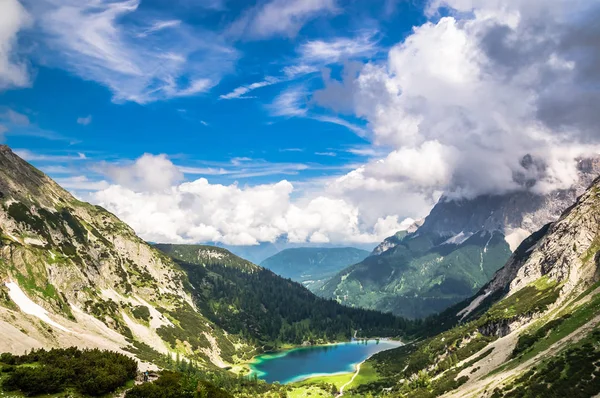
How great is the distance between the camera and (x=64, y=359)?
43.5 metres

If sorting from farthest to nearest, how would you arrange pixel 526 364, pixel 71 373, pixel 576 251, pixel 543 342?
pixel 576 251 < pixel 543 342 < pixel 526 364 < pixel 71 373

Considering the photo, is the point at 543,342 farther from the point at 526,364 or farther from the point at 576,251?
the point at 576,251

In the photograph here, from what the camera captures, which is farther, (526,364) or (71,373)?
(526,364)

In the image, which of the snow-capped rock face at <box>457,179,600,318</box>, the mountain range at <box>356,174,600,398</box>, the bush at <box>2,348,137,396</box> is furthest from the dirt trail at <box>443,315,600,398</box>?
the snow-capped rock face at <box>457,179,600,318</box>

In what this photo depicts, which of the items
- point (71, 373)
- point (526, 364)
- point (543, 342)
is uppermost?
point (71, 373)

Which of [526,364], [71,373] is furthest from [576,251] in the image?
[71,373]

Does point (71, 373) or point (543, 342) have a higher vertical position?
point (71, 373)

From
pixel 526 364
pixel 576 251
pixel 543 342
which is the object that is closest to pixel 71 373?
pixel 526 364

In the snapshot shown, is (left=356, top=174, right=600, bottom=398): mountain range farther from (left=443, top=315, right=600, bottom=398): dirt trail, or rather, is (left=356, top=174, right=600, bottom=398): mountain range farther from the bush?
the bush

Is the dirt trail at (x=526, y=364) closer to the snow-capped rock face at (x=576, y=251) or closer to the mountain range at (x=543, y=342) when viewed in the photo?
the mountain range at (x=543, y=342)

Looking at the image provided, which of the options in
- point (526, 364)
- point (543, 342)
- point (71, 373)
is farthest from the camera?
point (543, 342)

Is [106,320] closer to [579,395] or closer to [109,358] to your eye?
[109,358]

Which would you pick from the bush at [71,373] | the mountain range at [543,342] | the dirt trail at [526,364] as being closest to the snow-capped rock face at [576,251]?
the mountain range at [543,342]

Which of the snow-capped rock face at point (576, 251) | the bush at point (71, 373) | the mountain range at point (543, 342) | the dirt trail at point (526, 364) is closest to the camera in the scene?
the bush at point (71, 373)
